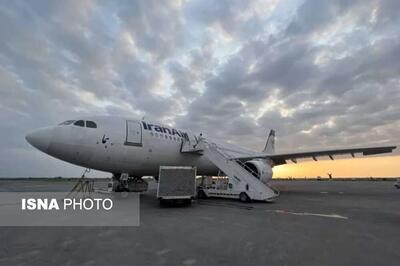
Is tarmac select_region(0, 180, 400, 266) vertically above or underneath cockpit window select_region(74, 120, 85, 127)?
underneath

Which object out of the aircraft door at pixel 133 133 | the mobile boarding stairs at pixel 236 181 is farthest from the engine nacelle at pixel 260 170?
the aircraft door at pixel 133 133

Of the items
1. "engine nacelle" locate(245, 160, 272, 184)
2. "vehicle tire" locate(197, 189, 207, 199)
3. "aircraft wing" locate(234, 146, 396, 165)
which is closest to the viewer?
"vehicle tire" locate(197, 189, 207, 199)

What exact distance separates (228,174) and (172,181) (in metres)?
3.99

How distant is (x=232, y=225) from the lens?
929 centimetres

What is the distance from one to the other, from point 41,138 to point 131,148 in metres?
4.13

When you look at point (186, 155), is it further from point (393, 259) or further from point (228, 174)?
point (393, 259)

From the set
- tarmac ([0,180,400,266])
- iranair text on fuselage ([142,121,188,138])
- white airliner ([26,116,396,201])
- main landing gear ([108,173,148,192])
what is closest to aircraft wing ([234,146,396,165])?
white airliner ([26,116,396,201])

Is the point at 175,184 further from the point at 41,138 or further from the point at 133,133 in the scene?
the point at 41,138

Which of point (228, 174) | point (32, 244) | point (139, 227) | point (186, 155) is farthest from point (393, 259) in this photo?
point (186, 155)

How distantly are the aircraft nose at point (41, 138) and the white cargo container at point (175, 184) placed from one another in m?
5.07

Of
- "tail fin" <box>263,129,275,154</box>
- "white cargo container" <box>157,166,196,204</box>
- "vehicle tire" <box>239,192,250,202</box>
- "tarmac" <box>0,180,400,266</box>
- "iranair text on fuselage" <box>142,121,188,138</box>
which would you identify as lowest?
"tarmac" <box>0,180,400,266</box>

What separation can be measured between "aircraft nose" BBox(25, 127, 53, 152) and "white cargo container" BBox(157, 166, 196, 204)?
507 cm

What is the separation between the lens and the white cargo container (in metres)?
14.3

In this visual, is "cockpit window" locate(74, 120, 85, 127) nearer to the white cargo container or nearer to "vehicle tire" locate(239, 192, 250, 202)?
the white cargo container
